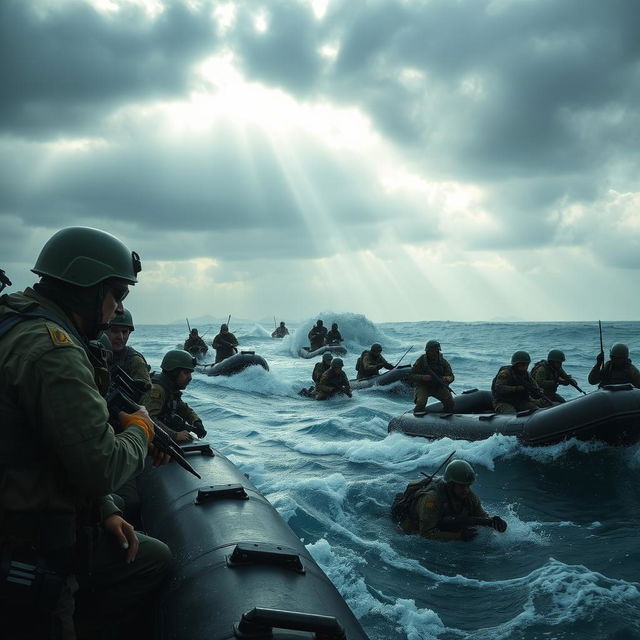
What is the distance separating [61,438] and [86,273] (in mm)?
816

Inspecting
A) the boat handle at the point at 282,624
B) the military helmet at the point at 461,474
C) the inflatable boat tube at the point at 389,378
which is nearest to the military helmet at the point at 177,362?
the military helmet at the point at 461,474

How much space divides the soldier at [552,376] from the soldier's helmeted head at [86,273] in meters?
11.7

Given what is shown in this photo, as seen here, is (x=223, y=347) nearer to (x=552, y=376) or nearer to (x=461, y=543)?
(x=552, y=376)

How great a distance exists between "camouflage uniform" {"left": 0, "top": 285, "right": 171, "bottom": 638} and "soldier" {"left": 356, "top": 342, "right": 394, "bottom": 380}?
59.3 ft

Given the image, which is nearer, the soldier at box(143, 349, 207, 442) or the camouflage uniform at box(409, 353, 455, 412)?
the soldier at box(143, 349, 207, 442)

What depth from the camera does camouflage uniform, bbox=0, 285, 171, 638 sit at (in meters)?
2.16

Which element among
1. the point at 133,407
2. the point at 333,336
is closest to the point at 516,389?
the point at 133,407

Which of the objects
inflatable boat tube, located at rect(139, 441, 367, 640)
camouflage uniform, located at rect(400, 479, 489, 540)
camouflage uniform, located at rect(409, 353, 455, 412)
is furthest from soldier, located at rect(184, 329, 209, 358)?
inflatable boat tube, located at rect(139, 441, 367, 640)

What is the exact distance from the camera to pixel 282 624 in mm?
2467

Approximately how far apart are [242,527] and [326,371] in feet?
51.2

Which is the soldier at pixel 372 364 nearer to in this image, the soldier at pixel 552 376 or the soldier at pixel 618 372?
the soldier at pixel 552 376

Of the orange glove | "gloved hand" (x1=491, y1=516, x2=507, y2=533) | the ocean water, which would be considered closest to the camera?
the orange glove

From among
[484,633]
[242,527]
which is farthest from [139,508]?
Answer: [484,633]

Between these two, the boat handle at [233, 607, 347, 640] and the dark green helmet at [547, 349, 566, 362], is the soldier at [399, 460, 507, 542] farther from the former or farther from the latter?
the dark green helmet at [547, 349, 566, 362]
